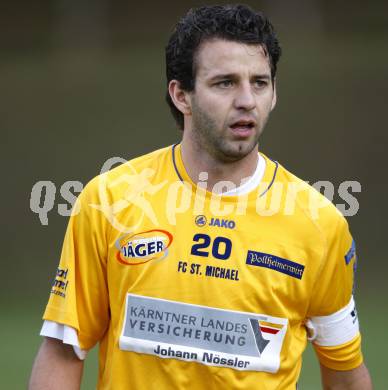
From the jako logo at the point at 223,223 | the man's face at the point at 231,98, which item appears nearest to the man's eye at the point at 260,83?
the man's face at the point at 231,98

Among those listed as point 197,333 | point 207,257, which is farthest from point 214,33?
point 197,333

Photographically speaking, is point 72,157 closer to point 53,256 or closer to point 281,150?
point 53,256

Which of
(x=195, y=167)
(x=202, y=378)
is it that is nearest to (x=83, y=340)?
(x=202, y=378)

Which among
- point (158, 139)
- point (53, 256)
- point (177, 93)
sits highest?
point (177, 93)

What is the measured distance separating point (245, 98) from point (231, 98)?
4 cm

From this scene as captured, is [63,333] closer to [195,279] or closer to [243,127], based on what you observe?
[195,279]

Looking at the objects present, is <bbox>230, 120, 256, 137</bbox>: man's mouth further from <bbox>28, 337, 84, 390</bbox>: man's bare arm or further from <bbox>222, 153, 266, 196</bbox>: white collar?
<bbox>28, 337, 84, 390</bbox>: man's bare arm

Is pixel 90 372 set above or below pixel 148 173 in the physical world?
below

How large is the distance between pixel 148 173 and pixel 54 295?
14.8 inches

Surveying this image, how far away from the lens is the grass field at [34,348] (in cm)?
416

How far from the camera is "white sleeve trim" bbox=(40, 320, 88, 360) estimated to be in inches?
89.7

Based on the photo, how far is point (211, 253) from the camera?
7.55ft

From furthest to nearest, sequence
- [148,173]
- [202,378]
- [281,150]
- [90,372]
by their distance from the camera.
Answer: [281,150] → [90,372] → [148,173] → [202,378]

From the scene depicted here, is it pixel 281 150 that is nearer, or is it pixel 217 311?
pixel 217 311
